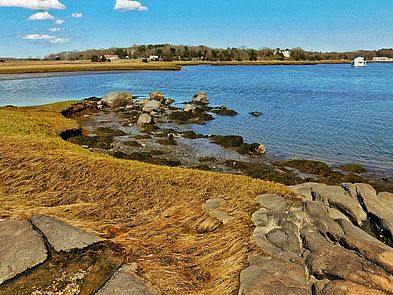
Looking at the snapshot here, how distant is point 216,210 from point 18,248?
12.5 ft

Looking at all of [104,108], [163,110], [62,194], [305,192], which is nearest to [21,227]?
[62,194]

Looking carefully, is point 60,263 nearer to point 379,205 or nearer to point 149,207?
point 149,207

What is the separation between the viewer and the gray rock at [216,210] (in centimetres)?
726

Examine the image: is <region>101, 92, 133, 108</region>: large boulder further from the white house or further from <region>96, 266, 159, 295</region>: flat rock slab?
the white house

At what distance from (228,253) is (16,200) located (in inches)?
193

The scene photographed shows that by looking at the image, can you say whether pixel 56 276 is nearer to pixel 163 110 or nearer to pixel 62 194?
pixel 62 194

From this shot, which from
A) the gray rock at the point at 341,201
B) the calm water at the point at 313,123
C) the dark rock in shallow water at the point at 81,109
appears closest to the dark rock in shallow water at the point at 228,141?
the calm water at the point at 313,123

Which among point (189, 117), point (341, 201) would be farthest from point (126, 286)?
point (189, 117)

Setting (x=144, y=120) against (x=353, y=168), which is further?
(x=144, y=120)

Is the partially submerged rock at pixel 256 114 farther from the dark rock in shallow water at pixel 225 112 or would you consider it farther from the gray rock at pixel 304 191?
the gray rock at pixel 304 191

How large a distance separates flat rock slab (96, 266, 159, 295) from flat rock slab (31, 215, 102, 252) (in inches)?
45.0

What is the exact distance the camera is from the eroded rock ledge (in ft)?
15.3

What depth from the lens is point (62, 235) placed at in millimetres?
6305

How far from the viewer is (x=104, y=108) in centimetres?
3856
